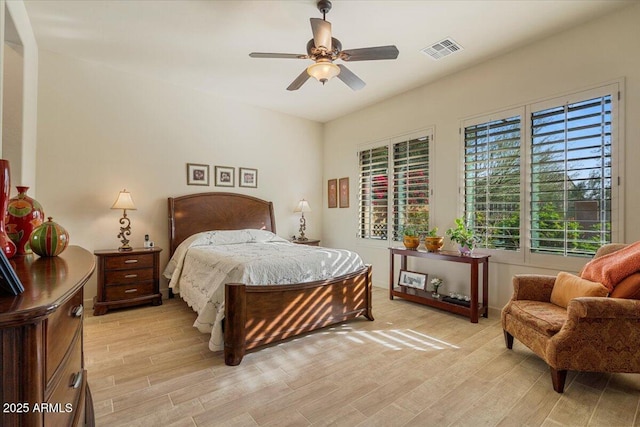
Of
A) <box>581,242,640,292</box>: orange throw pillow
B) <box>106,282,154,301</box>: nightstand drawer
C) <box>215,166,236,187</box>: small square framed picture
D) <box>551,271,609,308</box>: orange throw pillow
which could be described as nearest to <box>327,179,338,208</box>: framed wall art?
<box>215,166,236,187</box>: small square framed picture

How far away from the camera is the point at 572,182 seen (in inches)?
122

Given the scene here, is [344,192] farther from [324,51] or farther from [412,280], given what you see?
[324,51]

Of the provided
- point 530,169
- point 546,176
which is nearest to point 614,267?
point 546,176

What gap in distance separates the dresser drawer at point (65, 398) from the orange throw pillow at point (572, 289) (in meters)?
3.06

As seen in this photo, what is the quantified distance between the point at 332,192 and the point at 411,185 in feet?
6.05

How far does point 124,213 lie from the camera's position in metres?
4.06

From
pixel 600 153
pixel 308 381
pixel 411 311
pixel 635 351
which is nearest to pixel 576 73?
pixel 600 153

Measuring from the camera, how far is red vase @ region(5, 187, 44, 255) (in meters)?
1.39

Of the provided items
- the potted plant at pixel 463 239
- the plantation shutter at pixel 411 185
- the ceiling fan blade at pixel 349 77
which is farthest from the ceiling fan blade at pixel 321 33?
the potted plant at pixel 463 239

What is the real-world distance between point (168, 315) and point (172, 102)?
304cm

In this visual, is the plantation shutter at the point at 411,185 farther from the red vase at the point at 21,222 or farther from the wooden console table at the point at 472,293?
the red vase at the point at 21,222

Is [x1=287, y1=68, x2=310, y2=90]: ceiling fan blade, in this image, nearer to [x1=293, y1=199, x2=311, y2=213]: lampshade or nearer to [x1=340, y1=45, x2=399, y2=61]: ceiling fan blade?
[x1=340, y1=45, x2=399, y2=61]: ceiling fan blade

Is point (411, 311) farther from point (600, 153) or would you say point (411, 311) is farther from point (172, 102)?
point (172, 102)

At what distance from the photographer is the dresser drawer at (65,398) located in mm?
867
